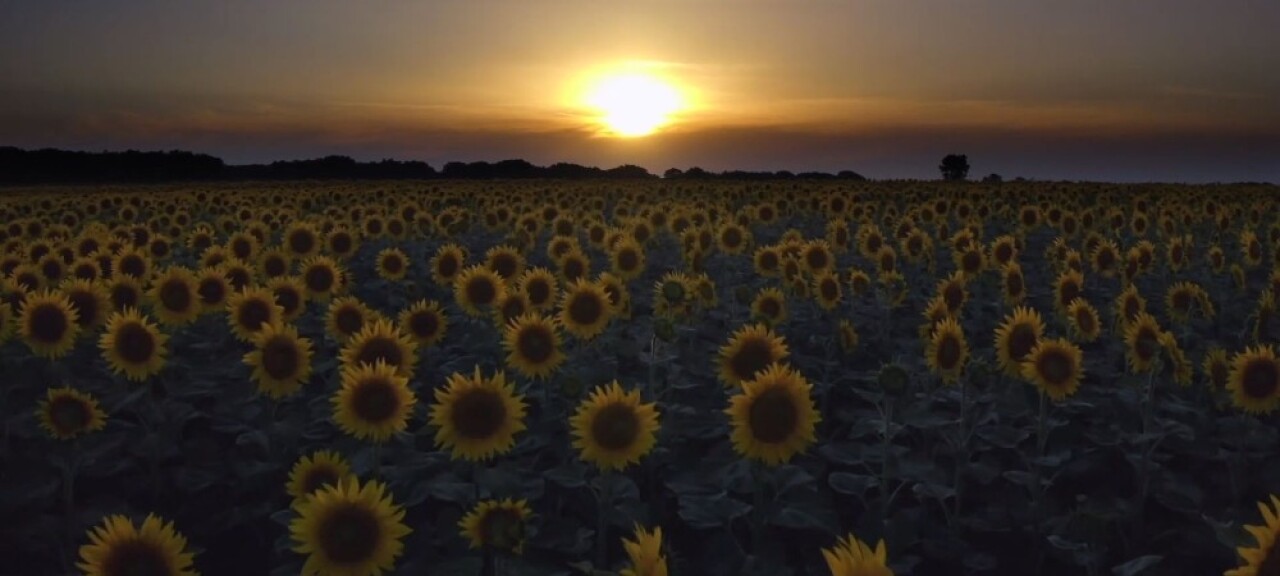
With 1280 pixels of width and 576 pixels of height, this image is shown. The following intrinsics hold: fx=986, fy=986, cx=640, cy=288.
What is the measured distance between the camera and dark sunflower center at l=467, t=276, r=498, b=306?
9273 millimetres

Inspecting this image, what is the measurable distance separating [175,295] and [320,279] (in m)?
1.48

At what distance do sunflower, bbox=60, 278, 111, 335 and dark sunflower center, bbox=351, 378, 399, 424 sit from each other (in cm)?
424

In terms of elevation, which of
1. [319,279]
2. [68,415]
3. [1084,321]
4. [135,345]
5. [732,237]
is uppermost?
[732,237]

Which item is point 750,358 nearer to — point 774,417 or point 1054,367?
point 774,417

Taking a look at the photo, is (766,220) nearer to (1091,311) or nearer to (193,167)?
(1091,311)

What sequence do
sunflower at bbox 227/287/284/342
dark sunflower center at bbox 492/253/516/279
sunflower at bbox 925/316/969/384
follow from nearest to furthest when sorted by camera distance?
sunflower at bbox 925/316/969/384
sunflower at bbox 227/287/284/342
dark sunflower center at bbox 492/253/516/279

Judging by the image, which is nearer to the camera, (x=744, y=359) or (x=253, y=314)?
(x=744, y=359)

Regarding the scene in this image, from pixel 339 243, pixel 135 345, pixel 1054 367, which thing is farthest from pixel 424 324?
pixel 339 243

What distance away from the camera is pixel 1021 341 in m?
7.20

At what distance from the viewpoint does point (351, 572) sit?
4.29 m

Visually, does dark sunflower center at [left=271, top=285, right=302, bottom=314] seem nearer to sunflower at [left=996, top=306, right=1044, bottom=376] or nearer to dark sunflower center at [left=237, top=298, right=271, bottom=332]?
dark sunflower center at [left=237, top=298, right=271, bottom=332]

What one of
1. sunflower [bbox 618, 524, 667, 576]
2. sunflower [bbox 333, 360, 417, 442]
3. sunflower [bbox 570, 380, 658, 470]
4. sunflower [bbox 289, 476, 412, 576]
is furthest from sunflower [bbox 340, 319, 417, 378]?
sunflower [bbox 618, 524, 667, 576]

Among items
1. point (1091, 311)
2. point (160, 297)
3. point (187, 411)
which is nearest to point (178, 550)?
point (187, 411)

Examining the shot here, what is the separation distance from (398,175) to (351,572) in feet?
260
